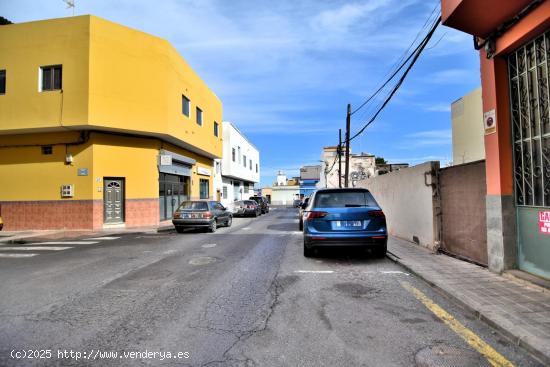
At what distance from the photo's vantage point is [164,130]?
730 inches

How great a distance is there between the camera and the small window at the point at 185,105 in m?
21.6

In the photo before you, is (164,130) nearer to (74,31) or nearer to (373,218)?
(74,31)

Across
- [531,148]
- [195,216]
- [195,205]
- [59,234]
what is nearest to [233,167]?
[195,205]

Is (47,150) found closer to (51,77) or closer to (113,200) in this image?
(51,77)

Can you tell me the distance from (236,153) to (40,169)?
2395cm

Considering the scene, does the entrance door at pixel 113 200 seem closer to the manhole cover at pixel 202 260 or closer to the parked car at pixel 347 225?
the manhole cover at pixel 202 260

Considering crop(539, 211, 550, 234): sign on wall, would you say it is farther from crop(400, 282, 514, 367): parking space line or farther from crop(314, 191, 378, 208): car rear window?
crop(314, 191, 378, 208): car rear window

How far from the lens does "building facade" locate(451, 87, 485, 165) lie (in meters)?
18.8

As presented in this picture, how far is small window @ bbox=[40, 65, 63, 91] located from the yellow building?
0.05 m

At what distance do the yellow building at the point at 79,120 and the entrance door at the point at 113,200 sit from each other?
0.05m

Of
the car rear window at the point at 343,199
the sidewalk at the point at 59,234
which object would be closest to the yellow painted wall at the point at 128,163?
the sidewalk at the point at 59,234

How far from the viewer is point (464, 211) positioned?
24.5ft

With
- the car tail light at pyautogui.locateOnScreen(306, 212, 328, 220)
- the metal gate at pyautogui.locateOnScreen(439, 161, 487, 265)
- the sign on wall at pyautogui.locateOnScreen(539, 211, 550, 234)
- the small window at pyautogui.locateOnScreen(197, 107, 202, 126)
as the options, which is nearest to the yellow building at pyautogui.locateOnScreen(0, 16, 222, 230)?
the small window at pyautogui.locateOnScreen(197, 107, 202, 126)

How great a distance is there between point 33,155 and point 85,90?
4652 mm
